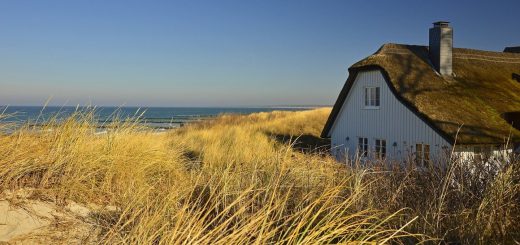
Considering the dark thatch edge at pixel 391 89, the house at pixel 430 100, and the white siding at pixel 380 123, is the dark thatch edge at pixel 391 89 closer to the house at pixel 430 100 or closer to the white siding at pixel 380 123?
the house at pixel 430 100

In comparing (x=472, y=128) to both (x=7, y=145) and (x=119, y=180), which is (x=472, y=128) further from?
(x=7, y=145)

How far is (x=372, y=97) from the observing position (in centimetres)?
1659

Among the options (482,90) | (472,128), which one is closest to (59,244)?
(472,128)

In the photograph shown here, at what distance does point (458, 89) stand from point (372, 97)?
2844 mm

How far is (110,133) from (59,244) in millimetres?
3100

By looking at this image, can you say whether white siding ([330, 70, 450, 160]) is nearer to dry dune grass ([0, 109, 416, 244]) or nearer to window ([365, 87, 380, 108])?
window ([365, 87, 380, 108])

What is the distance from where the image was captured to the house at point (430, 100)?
13453 mm

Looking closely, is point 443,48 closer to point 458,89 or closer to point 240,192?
point 458,89

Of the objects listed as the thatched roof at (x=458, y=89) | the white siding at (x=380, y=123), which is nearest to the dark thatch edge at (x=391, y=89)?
the thatched roof at (x=458, y=89)

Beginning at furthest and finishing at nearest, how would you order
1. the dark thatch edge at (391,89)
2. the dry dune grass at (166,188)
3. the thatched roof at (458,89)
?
the thatched roof at (458,89) → the dark thatch edge at (391,89) → the dry dune grass at (166,188)

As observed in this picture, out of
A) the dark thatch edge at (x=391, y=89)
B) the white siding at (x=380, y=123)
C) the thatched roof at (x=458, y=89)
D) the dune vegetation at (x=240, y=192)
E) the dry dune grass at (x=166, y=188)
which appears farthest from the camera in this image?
the white siding at (x=380, y=123)

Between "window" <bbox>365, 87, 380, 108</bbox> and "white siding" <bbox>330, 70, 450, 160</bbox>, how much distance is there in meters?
0.14

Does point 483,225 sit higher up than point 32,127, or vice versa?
point 32,127

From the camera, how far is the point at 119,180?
5.06m
